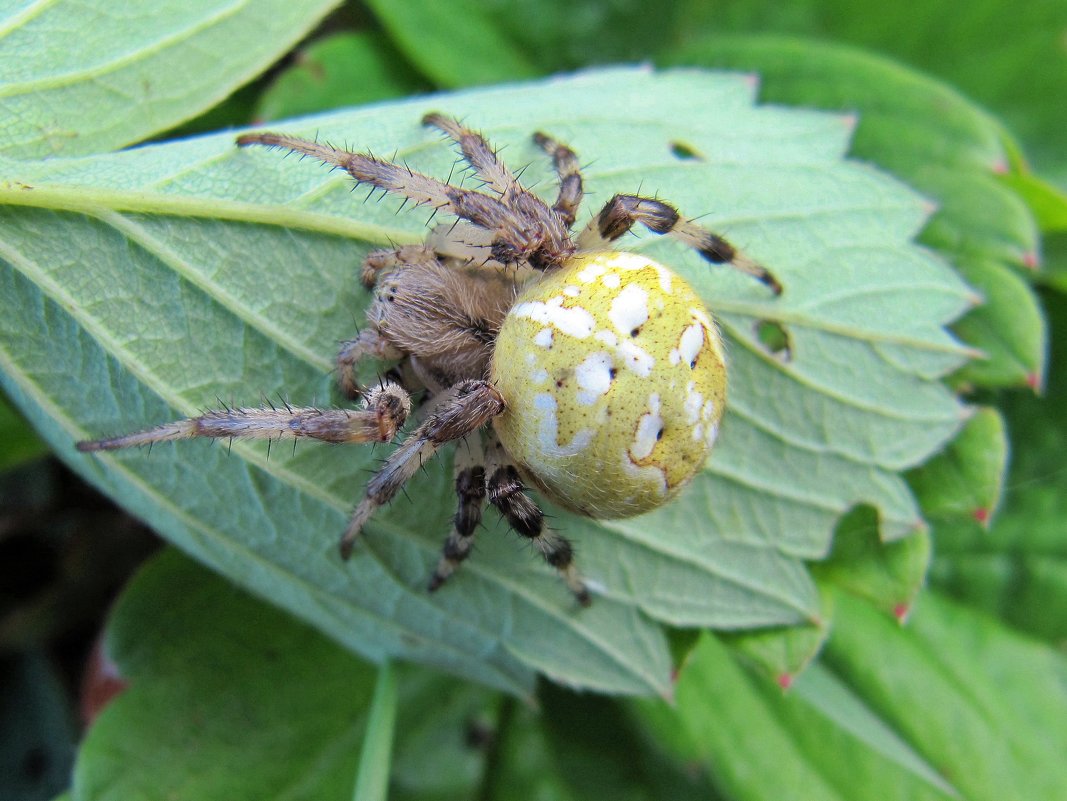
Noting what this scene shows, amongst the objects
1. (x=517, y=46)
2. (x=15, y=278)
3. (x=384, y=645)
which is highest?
(x=517, y=46)

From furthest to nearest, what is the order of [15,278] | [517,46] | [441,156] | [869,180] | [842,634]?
1. [517,46]
2. [842,634]
3. [869,180]
4. [441,156]
5. [15,278]

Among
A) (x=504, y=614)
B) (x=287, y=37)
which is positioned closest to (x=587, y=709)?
(x=504, y=614)

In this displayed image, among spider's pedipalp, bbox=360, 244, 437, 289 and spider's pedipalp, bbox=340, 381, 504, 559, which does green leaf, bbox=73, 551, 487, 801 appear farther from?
spider's pedipalp, bbox=360, 244, 437, 289

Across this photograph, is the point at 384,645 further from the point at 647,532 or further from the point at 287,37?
the point at 287,37

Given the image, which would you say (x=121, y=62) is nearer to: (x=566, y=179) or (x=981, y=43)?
(x=566, y=179)

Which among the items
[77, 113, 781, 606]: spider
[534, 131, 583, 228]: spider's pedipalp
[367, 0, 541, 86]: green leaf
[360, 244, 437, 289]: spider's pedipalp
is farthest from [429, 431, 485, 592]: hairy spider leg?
[367, 0, 541, 86]: green leaf

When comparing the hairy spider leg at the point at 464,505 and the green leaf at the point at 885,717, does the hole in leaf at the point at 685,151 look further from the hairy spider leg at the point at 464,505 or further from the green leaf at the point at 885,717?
the green leaf at the point at 885,717
